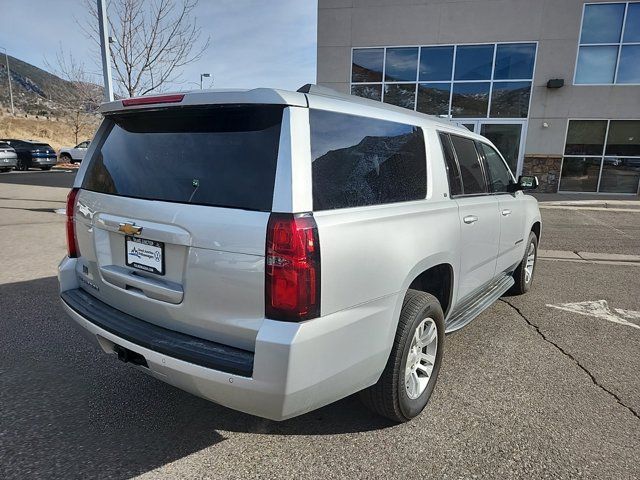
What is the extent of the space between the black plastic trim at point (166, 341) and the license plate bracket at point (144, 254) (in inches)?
13.0

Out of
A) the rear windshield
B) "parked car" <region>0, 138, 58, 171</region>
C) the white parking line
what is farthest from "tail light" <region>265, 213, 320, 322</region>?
"parked car" <region>0, 138, 58, 171</region>

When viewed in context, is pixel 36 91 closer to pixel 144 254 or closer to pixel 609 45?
pixel 609 45

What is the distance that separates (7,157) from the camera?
22.7 meters

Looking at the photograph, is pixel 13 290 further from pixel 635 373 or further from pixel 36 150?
pixel 36 150

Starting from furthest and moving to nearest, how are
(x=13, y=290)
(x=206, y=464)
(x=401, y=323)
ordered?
(x=13, y=290)
(x=401, y=323)
(x=206, y=464)

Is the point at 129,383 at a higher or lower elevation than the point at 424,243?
lower

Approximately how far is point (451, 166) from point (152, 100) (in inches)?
85.3

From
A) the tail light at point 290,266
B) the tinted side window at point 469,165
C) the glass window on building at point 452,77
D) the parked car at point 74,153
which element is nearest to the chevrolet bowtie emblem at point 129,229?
the tail light at point 290,266

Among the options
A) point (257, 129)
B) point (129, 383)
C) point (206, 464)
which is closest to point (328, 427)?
point (206, 464)

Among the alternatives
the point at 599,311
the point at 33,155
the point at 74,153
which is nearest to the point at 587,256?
the point at 599,311

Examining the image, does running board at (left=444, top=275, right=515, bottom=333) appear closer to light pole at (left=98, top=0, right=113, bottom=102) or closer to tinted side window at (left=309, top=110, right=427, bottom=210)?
tinted side window at (left=309, top=110, right=427, bottom=210)

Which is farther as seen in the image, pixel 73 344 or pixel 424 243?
pixel 73 344

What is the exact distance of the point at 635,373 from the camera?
3451 mm

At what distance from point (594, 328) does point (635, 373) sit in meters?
0.96
